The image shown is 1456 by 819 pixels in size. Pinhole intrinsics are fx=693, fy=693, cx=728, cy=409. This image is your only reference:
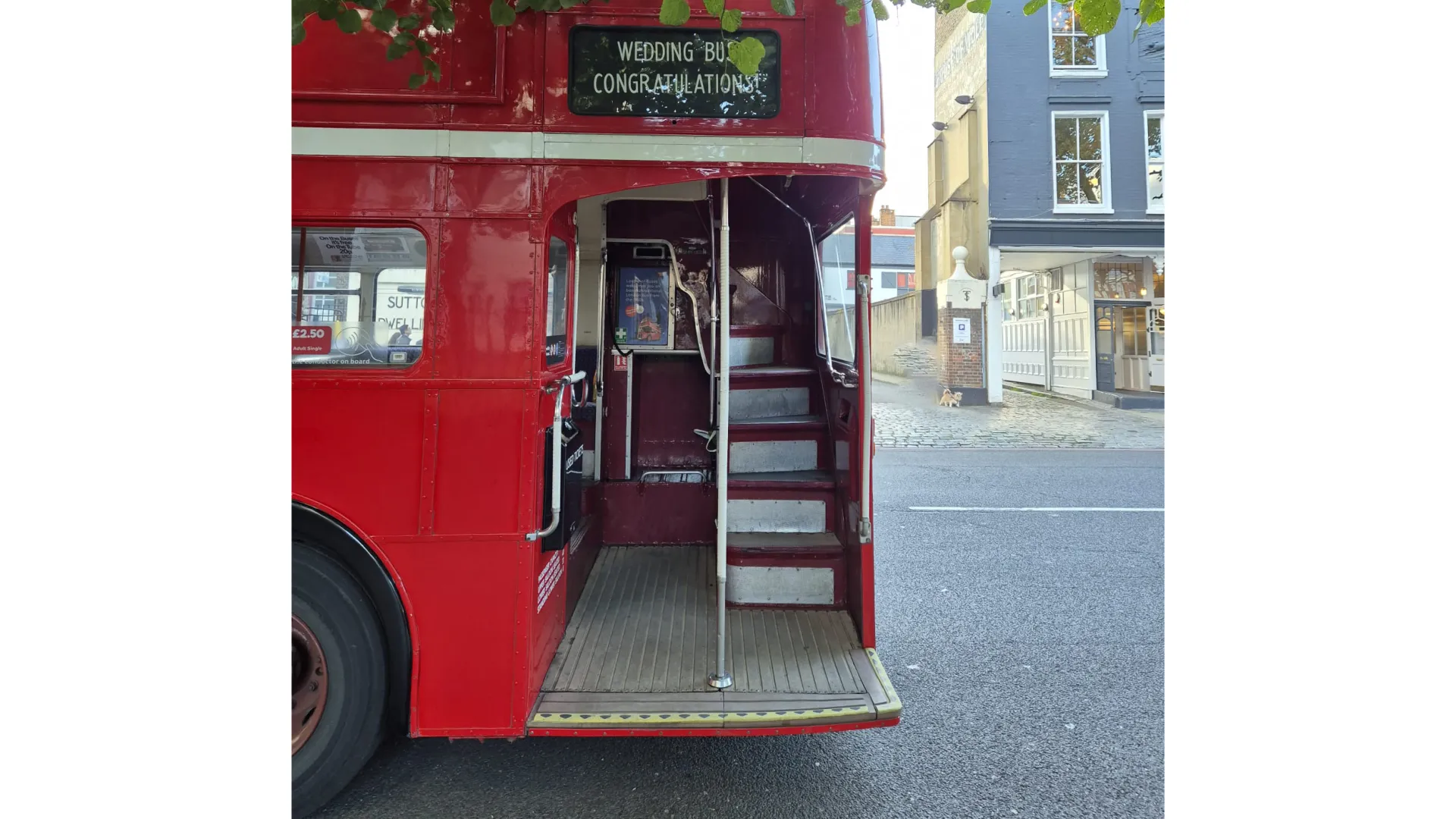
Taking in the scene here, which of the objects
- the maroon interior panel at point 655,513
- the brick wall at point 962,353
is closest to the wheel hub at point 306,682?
the maroon interior panel at point 655,513

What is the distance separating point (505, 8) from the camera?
2.50m

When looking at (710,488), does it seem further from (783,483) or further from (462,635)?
(462,635)

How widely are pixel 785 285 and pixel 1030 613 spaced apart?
9.18ft

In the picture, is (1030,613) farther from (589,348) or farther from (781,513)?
(589,348)

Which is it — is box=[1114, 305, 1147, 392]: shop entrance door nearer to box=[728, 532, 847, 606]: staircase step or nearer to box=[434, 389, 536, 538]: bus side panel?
box=[728, 532, 847, 606]: staircase step

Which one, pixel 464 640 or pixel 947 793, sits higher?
pixel 464 640

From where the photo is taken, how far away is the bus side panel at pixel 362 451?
100 inches

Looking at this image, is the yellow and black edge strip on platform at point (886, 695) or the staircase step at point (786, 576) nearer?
the yellow and black edge strip on platform at point (886, 695)

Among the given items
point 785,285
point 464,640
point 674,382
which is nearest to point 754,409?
point 674,382

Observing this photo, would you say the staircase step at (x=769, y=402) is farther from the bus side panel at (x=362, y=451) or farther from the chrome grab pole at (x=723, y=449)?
the bus side panel at (x=362, y=451)

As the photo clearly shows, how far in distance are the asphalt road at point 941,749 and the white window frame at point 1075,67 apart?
43.6ft

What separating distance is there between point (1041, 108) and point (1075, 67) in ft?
3.69

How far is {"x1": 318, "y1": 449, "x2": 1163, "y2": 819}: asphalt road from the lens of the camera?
2.66 m

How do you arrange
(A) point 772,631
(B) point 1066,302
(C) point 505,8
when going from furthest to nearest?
(B) point 1066,302 → (A) point 772,631 → (C) point 505,8
